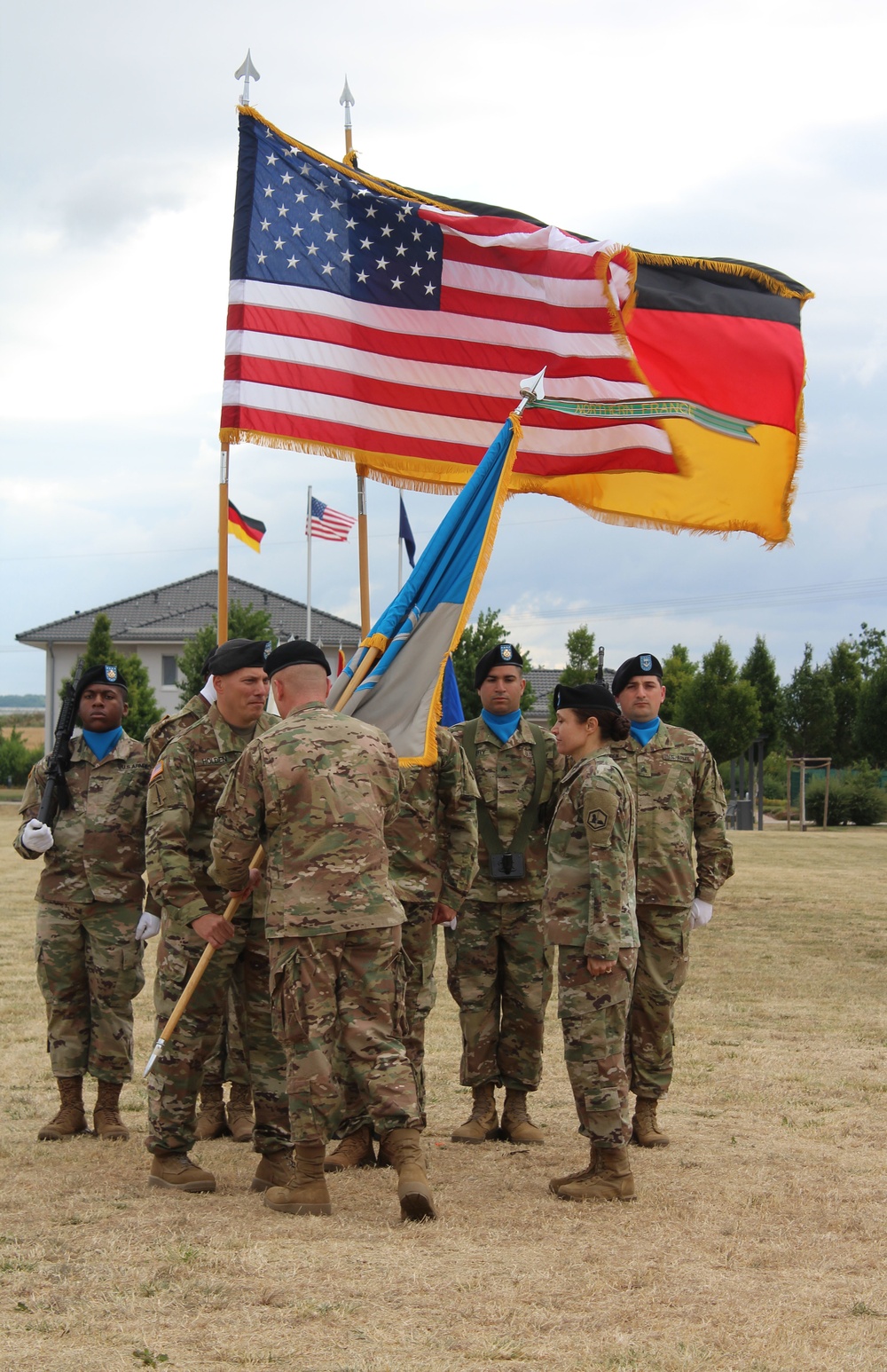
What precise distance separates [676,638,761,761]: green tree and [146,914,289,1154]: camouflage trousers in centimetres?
3673

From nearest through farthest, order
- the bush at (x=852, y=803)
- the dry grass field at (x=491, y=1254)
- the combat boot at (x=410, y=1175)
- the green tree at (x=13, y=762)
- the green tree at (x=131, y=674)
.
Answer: the dry grass field at (x=491, y=1254) < the combat boot at (x=410, y=1175) < the green tree at (x=131, y=674) < the bush at (x=852, y=803) < the green tree at (x=13, y=762)

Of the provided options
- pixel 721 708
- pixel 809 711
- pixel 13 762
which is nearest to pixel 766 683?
pixel 809 711

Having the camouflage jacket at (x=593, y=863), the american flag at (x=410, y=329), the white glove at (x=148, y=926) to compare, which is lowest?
the white glove at (x=148, y=926)

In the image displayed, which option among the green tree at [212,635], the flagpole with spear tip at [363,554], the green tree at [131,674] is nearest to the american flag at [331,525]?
the green tree at [212,635]

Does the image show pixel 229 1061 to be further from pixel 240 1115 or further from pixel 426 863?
pixel 426 863

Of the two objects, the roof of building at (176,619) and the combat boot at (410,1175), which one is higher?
the roof of building at (176,619)

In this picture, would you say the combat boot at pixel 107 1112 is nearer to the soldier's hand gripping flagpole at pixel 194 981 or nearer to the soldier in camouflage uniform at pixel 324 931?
the soldier's hand gripping flagpole at pixel 194 981

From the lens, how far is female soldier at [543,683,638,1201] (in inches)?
210

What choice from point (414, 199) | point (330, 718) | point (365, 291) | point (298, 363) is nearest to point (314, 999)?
point (330, 718)

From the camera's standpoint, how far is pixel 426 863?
611cm

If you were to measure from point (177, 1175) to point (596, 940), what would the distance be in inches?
76.4

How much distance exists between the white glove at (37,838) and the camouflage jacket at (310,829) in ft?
5.22

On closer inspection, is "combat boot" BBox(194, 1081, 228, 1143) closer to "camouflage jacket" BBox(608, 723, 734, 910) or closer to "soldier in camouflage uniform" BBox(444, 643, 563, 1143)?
"soldier in camouflage uniform" BBox(444, 643, 563, 1143)

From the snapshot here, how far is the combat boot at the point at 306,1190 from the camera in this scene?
4.93 meters
